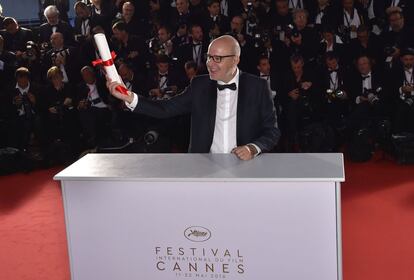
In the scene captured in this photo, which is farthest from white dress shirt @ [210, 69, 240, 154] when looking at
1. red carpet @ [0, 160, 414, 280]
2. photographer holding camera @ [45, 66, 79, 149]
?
photographer holding camera @ [45, 66, 79, 149]

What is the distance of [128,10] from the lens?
720 centimetres

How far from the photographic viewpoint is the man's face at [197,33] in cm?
691

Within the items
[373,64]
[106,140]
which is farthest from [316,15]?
[106,140]

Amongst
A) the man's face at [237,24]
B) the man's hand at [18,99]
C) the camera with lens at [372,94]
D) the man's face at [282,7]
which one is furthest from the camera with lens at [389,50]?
the man's hand at [18,99]

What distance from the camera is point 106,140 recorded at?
6562 millimetres

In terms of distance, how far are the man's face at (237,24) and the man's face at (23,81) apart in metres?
2.49

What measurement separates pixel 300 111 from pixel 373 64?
100 cm

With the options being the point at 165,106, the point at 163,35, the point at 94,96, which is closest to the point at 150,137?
the point at 94,96

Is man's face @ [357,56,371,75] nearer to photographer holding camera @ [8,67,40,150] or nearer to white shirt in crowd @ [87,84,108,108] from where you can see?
white shirt in crowd @ [87,84,108,108]

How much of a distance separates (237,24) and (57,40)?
2180 mm

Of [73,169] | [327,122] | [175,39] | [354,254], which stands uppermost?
[175,39]

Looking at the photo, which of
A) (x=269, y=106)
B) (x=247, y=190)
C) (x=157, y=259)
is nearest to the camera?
(x=247, y=190)

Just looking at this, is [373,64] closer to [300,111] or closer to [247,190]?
[300,111]

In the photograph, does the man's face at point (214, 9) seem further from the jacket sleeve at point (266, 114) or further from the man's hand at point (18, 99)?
the jacket sleeve at point (266, 114)
